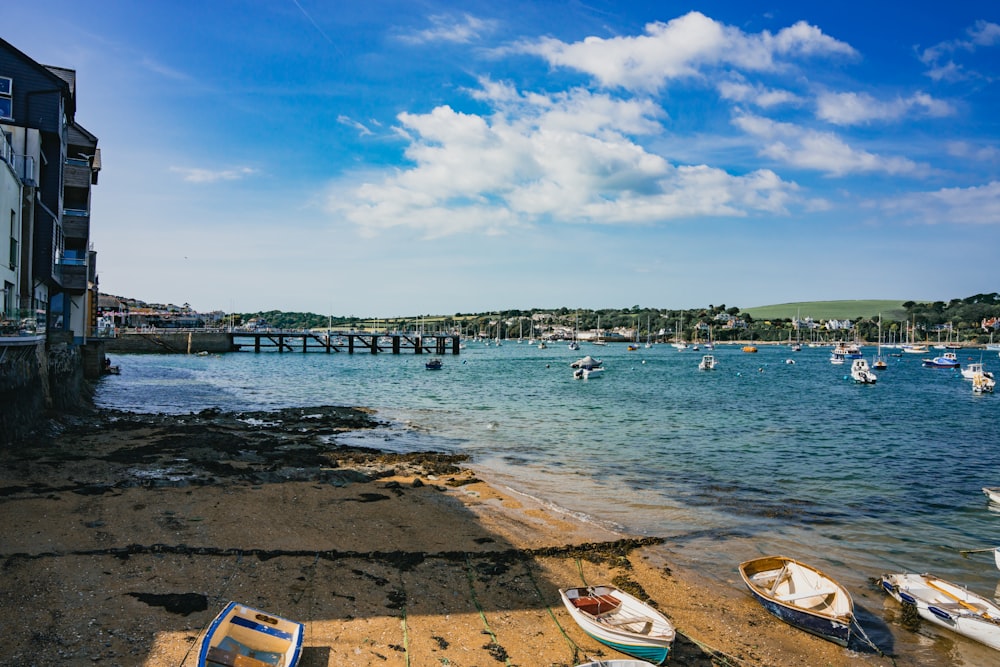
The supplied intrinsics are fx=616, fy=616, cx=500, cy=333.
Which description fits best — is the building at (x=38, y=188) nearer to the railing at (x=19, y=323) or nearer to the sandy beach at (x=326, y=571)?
the railing at (x=19, y=323)

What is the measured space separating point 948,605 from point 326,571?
1022 centimetres

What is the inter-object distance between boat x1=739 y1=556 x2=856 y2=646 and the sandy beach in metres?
0.21

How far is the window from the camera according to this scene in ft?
82.8

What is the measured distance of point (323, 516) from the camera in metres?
13.5

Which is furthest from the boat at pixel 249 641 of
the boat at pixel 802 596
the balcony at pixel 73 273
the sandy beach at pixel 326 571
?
the balcony at pixel 73 273

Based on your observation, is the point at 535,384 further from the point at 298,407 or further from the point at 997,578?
the point at 997,578

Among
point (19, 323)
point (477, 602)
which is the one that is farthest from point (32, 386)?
point (477, 602)

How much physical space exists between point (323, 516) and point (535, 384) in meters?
46.0

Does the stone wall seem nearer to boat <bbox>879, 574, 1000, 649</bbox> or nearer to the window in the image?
the window

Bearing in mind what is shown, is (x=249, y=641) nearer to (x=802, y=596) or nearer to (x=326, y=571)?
(x=326, y=571)

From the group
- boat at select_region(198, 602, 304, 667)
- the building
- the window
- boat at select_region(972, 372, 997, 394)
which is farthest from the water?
the window

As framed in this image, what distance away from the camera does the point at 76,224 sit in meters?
31.7

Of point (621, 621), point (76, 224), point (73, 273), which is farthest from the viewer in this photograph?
point (76, 224)

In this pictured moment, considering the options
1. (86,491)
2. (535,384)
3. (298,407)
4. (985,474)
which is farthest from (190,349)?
(985,474)
